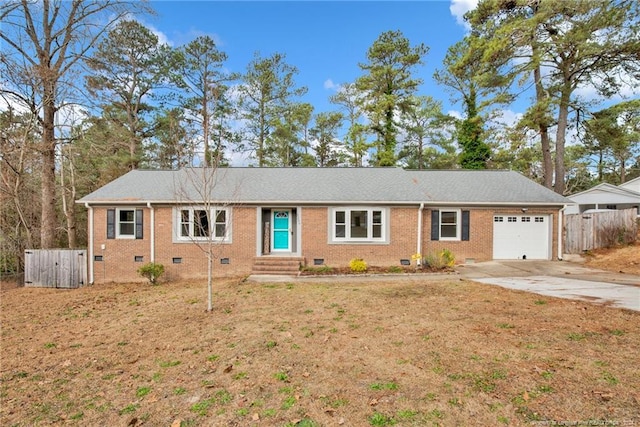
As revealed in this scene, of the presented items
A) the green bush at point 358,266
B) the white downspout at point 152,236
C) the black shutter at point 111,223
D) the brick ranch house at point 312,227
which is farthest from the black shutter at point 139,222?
the green bush at point 358,266

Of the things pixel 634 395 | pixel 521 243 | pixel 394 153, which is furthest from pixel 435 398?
pixel 394 153

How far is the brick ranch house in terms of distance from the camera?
12.2 meters

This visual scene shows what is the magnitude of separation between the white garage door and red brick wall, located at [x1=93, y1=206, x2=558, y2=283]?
9.19 ft

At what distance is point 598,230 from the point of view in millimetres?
13273

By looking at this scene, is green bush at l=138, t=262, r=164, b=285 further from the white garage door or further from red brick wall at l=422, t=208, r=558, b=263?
the white garage door

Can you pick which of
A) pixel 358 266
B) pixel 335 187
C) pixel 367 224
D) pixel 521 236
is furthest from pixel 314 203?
pixel 521 236

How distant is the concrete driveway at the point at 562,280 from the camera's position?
272 inches

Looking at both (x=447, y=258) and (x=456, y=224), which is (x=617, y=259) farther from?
(x=447, y=258)

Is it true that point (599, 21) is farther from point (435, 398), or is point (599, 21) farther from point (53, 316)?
point (53, 316)

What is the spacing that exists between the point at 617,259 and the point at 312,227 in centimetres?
1174

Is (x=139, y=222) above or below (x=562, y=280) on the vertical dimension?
above

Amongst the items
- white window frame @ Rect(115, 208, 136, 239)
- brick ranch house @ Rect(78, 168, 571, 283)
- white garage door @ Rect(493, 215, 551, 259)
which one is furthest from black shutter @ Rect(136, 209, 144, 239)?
white garage door @ Rect(493, 215, 551, 259)

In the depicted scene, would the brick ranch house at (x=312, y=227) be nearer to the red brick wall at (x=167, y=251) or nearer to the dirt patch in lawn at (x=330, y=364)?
the red brick wall at (x=167, y=251)

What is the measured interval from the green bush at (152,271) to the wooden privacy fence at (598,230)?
56.1ft
